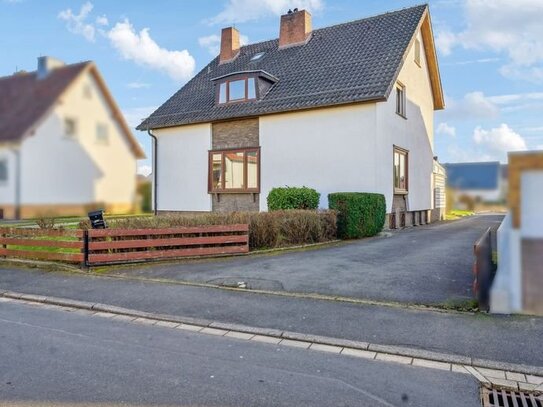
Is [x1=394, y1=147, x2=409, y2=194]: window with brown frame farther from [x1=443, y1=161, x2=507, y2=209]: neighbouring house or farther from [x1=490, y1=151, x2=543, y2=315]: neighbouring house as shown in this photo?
[x1=443, y1=161, x2=507, y2=209]: neighbouring house

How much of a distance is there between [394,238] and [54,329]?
11283 mm

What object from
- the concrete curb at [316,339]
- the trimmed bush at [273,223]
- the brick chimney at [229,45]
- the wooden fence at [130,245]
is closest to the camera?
the concrete curb at [316,339]

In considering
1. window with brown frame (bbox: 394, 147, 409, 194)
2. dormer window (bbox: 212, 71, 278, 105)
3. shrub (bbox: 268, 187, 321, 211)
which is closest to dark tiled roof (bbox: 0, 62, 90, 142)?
shrub (bbox: 268, 187, 321, 211)

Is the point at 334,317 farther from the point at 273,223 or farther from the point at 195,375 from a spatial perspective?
the point at 273,223

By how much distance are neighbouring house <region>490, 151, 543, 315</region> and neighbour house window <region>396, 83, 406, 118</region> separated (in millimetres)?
13760

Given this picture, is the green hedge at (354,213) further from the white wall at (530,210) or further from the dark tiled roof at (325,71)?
the white wall at (530,210)

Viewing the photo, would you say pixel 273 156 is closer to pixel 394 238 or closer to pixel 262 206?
pixel 262 206

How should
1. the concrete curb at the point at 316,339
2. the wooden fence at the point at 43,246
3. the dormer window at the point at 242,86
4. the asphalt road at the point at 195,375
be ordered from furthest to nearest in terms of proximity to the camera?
the dormer window at the point at 242,86, the wooden fence at the point at 43,246, the concrete curb at the point at 316,339, the asphalt road at the point at 195,375

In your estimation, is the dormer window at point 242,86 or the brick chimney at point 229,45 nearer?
the dormer window at point 242,86

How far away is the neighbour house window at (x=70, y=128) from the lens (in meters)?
1.02

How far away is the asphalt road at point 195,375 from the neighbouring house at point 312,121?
12.0m

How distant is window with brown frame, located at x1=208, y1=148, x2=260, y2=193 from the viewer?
63.5ft

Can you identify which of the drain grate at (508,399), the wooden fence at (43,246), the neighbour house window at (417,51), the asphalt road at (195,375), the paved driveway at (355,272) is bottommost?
the drain grate at (508,399)

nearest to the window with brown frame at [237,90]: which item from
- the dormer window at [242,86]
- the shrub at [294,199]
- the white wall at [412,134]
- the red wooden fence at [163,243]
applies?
the dormer window at [242,86]
